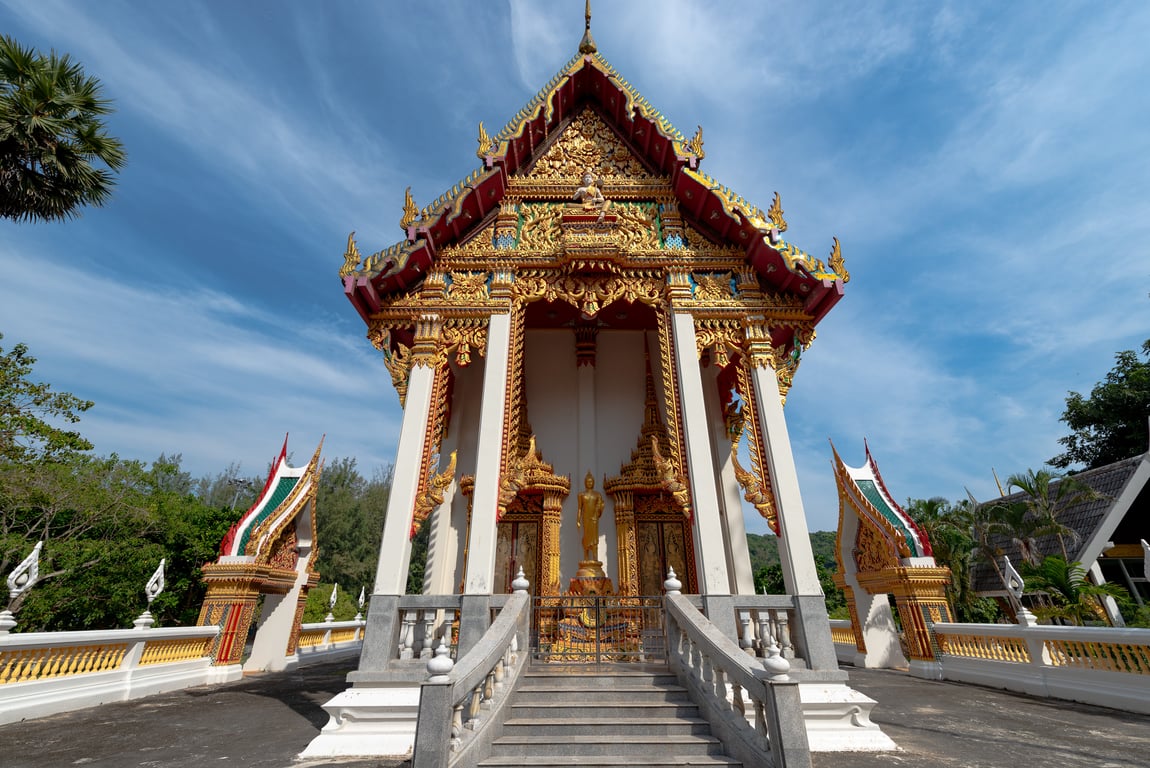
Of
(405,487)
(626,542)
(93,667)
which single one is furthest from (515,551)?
(93,667)

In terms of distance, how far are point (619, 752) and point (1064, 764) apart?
3.59 m

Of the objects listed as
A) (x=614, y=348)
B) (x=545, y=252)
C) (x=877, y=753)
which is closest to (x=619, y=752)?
(x=877, y=753)

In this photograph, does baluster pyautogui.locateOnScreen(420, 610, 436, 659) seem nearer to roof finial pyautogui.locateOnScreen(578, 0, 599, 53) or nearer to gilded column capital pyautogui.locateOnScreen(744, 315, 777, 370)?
gilded column capital pyautogui.locateOnScreen(744, 315, 777, 370)

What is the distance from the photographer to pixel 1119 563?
17.8 m

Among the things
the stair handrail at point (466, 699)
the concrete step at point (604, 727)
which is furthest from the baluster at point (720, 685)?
the stair handrail at point (466, 699)

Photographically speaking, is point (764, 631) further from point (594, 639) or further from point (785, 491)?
point (594, 639)

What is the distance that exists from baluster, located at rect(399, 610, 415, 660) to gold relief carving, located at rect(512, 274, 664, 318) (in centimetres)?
445

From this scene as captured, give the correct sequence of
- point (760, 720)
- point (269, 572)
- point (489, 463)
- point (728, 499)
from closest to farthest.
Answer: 1. point (760, 720)
2. point (489, 463)
3. point (728, 499)
4. point (269, 572)

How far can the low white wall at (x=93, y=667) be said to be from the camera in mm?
6090

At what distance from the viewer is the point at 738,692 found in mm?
4297

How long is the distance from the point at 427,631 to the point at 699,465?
147 inches

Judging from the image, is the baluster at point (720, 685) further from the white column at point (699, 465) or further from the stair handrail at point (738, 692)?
the white column at point (699, 465)

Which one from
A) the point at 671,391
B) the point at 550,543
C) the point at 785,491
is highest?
the point at 671,391

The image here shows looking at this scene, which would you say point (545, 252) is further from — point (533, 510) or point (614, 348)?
point (533, 510)
